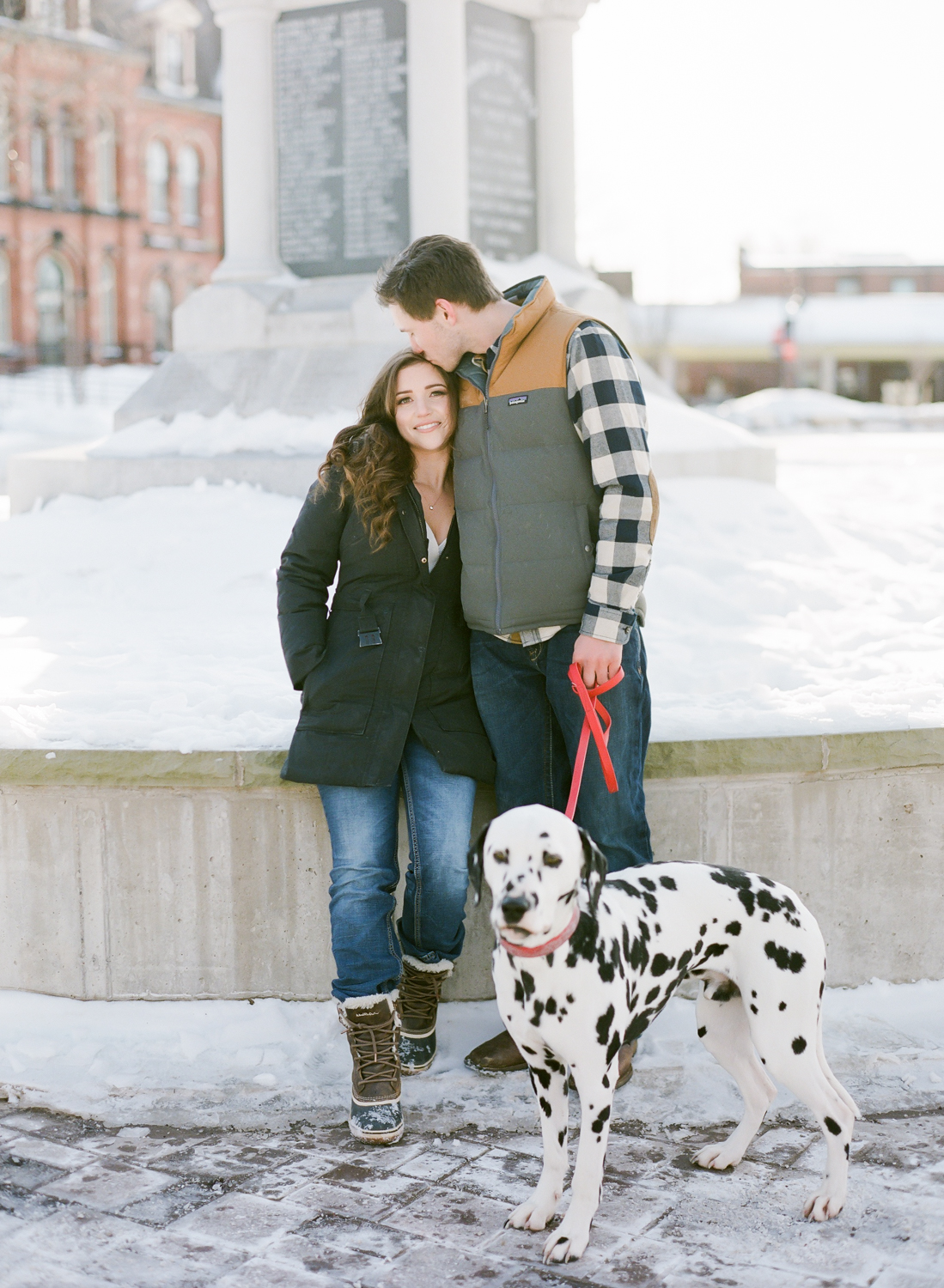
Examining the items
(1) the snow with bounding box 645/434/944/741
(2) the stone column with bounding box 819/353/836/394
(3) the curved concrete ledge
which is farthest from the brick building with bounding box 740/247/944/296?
(3) the curved concrete ledge

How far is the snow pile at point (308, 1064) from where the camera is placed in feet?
13.2

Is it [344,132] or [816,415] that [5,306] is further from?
[344,132]

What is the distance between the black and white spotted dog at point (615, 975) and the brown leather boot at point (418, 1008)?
92 centimetres

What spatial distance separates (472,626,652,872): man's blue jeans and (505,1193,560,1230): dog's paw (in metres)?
0.95

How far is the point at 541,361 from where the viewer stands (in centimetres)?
378

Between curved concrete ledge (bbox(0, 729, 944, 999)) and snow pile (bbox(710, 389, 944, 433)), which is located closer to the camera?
curved concrete ledge (bbox(0, 729, 944, 999))

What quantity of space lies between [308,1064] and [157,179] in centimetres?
4470

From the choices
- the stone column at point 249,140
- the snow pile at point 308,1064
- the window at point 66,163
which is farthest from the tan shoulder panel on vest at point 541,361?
the window at point 66,163

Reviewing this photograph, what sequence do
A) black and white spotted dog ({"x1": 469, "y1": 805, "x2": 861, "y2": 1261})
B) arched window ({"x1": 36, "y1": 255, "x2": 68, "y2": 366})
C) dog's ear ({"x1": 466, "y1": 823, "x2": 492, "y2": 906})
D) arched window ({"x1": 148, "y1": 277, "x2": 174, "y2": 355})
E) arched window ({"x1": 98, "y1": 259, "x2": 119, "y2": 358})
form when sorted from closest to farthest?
black and white spotted dog ({"x1": 469, "y1": 805, "x2": 861, "y2": 1261})
dog's ear ({"x1": 466, "y1": 823, "x2": 492, "y2": 906})
arched window ({"x1": 36, "y1": 255, "x2": 68, "y2": 366})
arched window ({"x1": 98, "y1": 259, "x2": 119, "y2": 358})
arched window ({"x1": 148, "y1": 277, "x2": 174, "y2": 355})

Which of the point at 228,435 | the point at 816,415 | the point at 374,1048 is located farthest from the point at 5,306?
the point at 374,1048

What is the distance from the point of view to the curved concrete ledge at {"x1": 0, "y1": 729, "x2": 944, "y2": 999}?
448 cm

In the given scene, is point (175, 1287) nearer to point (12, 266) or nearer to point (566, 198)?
point (566, 198)

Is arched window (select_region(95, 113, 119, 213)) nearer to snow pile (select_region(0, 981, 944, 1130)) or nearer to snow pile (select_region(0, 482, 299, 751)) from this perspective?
snow pile (select_region(0, 482, 299, 751))

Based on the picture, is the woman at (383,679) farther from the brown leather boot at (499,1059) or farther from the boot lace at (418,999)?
the brown leather boot at (499,1059)
